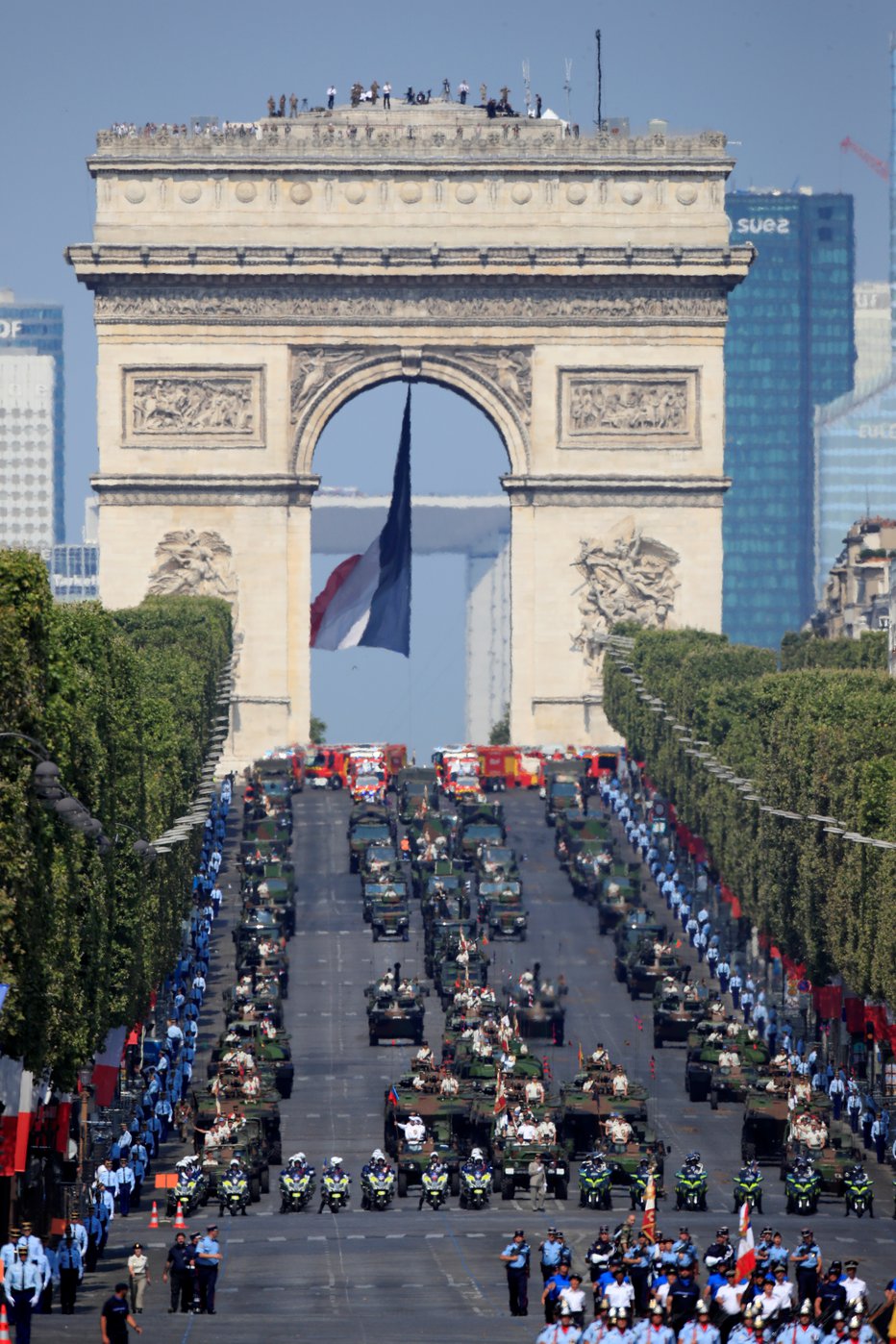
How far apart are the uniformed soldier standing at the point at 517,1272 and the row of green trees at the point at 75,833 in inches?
317

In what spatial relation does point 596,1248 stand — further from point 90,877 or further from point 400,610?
point 400,610

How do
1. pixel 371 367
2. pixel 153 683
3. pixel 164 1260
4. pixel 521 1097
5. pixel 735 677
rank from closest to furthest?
pixel 164 1260 < pixel 521 1097 < pixel 153 683 < pixel 735 677 < pixel 371 367

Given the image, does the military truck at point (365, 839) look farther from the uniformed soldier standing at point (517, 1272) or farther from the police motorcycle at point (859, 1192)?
the uniformed soldier standing at point (517, 1272)

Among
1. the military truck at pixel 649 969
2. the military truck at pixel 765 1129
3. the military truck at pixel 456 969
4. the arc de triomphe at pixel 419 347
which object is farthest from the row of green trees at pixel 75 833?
the arc de triomphe at pixel 419 347

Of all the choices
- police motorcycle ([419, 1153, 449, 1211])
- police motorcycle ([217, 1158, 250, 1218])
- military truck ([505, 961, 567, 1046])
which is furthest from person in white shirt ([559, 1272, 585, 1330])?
military truck ([505, 961, 567, 1046])

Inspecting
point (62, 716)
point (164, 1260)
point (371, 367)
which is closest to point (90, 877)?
point (62, 716)

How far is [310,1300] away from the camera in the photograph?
2024 inches

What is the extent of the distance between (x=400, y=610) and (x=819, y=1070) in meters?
55.0

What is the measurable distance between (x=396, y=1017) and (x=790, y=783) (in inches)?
532

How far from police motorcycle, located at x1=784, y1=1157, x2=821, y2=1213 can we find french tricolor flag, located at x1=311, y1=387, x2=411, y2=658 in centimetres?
7137

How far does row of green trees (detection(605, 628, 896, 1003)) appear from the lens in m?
76.6

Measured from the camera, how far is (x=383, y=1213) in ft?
205

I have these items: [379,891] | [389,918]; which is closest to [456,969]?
[389,918]

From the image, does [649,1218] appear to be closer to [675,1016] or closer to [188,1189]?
[188,1189]
